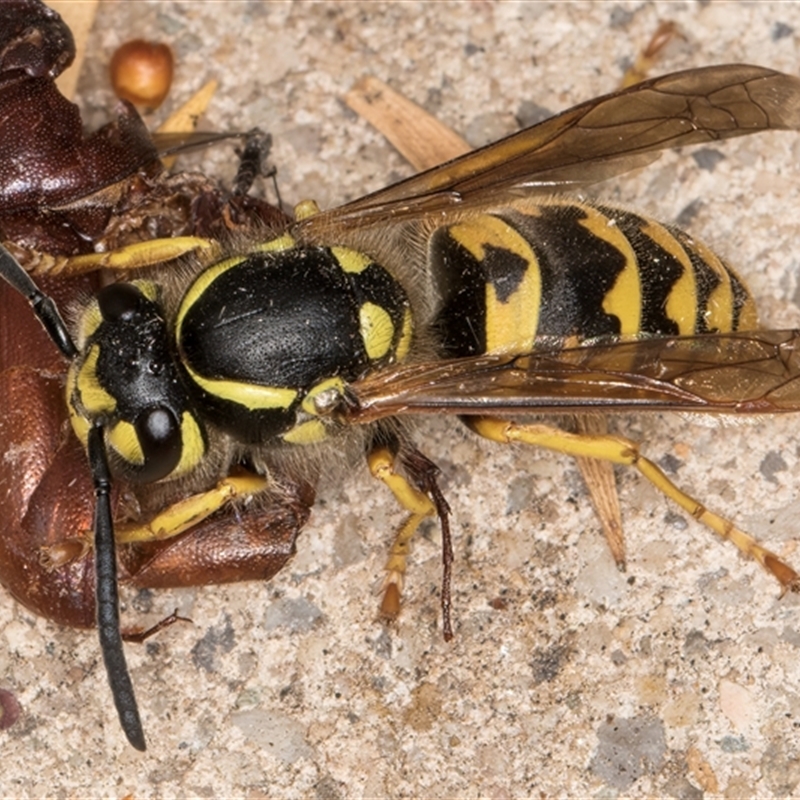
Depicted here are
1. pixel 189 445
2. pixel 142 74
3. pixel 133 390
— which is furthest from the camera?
pixel 142 74

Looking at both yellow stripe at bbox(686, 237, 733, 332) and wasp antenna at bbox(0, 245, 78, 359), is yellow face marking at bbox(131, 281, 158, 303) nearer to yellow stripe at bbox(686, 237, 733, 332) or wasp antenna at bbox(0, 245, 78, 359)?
wasp antenna at bbox(0, 245, 78, 359)

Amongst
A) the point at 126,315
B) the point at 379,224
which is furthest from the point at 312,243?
the point at 126,315

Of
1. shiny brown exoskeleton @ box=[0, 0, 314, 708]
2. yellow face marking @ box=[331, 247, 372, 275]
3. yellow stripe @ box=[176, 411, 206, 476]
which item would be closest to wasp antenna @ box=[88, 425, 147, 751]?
yellow stripe @ box=[176, 411, 206, 476]

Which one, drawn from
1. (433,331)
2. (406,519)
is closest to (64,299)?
(433,331)

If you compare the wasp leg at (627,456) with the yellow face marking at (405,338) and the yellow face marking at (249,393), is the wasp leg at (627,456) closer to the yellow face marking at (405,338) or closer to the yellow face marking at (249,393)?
the yellow face marking at (405,338)

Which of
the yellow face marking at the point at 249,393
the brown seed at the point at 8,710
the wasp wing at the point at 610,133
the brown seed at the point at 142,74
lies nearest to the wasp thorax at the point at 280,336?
the yellow face marking at the point at 249,393

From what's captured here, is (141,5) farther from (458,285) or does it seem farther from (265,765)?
(265,765)

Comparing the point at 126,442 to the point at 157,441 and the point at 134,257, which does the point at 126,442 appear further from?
the point at 134,257
